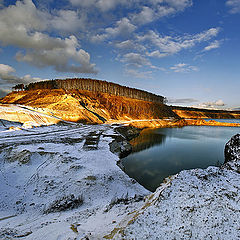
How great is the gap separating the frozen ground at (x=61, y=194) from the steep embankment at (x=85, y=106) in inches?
1081

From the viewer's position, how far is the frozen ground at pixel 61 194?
14.5ft

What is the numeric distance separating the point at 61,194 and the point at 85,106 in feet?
143

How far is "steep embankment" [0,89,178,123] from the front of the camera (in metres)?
41.0

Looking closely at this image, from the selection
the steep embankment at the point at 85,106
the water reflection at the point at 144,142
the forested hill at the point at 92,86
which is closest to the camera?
the water reflection at the point at 144,142

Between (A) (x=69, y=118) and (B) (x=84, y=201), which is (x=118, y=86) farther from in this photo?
(B) (x=84, y=201)

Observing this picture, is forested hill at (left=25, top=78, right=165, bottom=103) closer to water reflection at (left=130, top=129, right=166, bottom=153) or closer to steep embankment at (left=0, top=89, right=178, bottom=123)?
steep embankment at (left=0, top=89, right=178, bottom=123)

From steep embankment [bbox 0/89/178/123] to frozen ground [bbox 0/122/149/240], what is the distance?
27446 millimetres

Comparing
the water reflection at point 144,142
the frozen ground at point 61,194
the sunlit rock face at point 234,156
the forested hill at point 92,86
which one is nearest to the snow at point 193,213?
the sunlit rock face at point 234,156

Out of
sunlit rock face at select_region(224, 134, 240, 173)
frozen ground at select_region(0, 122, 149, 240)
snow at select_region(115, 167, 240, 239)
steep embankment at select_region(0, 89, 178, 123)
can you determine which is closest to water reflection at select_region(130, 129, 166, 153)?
frozen ground at select_region(0, 122, 149, 240)

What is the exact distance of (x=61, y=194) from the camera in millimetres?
Answer: 7625

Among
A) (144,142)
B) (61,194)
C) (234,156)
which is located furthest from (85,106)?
(234,156)

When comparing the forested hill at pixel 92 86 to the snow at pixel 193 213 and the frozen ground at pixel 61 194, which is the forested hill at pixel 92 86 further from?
the snow at pixel 193 213

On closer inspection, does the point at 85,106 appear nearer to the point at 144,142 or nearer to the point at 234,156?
the point at 144,142

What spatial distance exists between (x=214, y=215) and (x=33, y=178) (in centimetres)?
991
